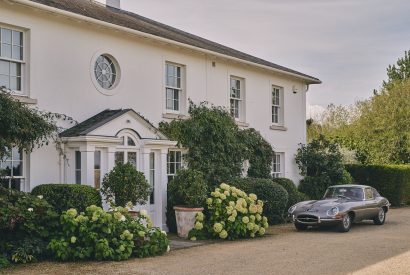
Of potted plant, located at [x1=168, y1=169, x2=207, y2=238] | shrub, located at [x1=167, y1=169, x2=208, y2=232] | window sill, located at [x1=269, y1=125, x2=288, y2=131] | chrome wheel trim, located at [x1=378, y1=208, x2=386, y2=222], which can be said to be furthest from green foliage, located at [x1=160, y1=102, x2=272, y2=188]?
chrome wheel trim, located at [x1=378, y1=208, x2=386, y2=222]

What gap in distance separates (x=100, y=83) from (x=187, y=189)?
3619 mm

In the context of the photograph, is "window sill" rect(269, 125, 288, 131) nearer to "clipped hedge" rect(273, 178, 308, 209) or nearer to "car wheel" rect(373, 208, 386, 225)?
"clipped hedge" rect(273, 178, 308, 209)

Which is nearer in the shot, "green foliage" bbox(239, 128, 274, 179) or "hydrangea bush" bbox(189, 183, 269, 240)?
Result: "hydrangea bush" bbox(189, 183, 269, 240)

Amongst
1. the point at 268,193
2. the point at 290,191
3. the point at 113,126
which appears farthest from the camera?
the point at 290,191

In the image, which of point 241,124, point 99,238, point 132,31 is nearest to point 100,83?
point 132,31

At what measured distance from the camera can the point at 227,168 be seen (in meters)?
17.8

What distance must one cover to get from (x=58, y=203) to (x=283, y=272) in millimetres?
5099

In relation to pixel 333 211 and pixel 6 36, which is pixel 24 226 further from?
pixel 333 211

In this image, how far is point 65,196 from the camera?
12.3m

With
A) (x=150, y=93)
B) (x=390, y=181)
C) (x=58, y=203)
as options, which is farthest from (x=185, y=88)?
(x=390, y=181)

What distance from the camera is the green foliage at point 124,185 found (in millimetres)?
13414

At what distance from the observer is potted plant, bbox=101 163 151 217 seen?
13.4m

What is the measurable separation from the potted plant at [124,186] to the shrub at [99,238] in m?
1.46

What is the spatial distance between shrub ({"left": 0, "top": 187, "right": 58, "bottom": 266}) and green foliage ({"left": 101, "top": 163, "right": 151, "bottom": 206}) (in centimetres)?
213
